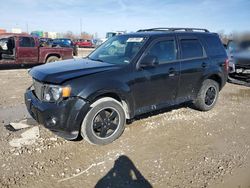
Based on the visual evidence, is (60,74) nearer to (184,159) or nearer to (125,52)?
(125,52)

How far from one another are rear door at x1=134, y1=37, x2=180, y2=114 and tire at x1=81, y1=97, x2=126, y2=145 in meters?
0.49

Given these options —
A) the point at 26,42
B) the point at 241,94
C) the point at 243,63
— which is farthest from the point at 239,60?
the point at 26,42

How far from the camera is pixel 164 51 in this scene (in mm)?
5398

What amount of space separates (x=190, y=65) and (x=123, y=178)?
125 inches

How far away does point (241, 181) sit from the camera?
3.62 meters

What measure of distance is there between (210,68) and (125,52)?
7.59 feet

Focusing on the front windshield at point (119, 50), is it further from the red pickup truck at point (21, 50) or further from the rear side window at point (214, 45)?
the red pickup truck at point (21, 50)

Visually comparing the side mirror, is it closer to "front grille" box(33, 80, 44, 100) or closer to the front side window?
the front side window

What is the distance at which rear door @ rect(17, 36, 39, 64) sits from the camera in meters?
13.1

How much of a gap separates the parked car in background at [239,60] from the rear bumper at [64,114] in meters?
8.40

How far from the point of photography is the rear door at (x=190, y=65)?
5.73 metres

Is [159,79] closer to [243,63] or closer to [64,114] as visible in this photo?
[64,114]

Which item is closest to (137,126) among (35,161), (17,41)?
(35,161)

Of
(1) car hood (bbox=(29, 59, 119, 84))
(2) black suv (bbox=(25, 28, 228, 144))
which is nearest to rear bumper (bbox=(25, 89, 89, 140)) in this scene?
(2) black suv (bbox=(25, 28, 228, 144))
